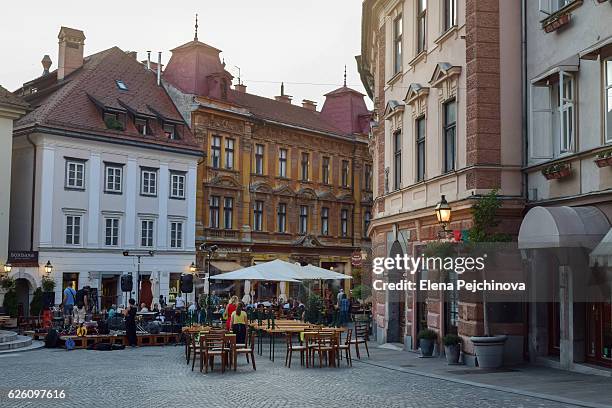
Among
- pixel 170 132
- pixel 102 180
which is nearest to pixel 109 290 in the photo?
pixel 102 180

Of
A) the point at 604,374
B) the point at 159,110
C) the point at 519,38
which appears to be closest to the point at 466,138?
the point at 519,38

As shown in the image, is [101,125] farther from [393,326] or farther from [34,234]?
[393,326]

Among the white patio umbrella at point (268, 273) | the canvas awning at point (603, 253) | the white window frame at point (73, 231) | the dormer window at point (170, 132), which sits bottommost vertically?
the white patio umbrella at point (268, 273)

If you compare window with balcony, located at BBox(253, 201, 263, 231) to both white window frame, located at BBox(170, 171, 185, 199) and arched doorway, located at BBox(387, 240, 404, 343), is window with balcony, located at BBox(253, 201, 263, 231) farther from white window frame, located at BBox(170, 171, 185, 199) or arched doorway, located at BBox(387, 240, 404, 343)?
arched doorway, located at BBox(387, 240, 404, 343)

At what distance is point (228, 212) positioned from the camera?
49812mm

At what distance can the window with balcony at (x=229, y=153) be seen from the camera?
49750 mm

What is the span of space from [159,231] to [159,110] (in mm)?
6987

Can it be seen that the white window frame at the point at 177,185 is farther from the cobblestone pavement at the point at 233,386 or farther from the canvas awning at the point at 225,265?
the cobblestone pavement at the point at 233,386

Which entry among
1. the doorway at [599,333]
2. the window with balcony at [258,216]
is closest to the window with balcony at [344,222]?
the window with balcony at [258,216]

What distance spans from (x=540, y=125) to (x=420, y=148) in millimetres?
5568

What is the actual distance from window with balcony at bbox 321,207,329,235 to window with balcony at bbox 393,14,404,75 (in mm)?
30795

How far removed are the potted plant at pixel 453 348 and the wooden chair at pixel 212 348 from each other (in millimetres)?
5122

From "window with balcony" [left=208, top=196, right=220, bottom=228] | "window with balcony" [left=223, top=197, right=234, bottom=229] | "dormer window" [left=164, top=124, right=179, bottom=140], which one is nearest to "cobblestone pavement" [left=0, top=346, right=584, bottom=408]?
"dormer window" [left=164, top=124, right=179, bottom=140]

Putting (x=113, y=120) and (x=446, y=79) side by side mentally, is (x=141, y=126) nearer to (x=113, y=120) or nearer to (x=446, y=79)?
(x=113, y=120)
